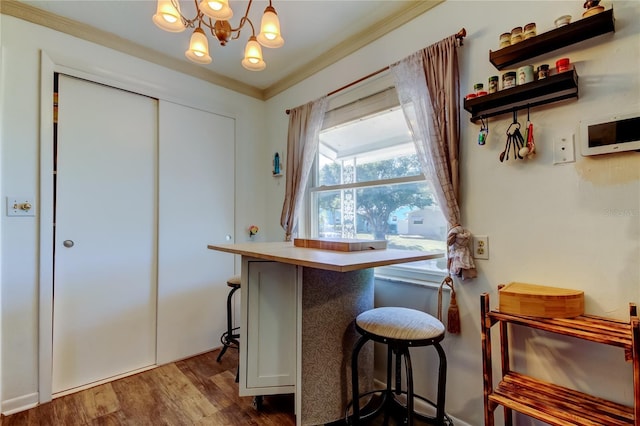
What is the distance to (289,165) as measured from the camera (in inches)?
105

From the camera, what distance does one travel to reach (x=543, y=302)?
1.13 meters

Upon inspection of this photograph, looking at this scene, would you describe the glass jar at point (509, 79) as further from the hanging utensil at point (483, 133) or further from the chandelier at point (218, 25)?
the chandelier at point (218, 25)

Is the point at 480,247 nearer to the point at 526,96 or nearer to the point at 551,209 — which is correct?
the point at 551,209

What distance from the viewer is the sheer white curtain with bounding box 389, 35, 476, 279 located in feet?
5.05

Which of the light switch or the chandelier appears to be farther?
the light switch

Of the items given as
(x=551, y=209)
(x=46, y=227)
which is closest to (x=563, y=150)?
(x=551, y=209)

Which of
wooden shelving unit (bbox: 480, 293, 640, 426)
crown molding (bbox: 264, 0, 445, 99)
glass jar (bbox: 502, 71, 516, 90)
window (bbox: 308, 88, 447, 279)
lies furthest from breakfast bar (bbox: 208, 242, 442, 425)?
crown molding (bbox: 264, 0, 445, 99)

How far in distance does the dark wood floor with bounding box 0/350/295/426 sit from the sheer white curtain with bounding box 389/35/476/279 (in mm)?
1367

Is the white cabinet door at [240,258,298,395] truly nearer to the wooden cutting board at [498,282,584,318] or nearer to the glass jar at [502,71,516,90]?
the wooden cutting board at [498,282,584,318]

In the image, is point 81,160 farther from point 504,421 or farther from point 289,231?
point 504,421

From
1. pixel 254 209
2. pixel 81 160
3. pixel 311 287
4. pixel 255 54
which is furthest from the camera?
pixel 254 209

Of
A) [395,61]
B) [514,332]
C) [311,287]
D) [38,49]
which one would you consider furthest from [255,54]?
[514,332]

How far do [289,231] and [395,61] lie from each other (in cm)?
155

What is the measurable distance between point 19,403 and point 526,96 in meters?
3.22
